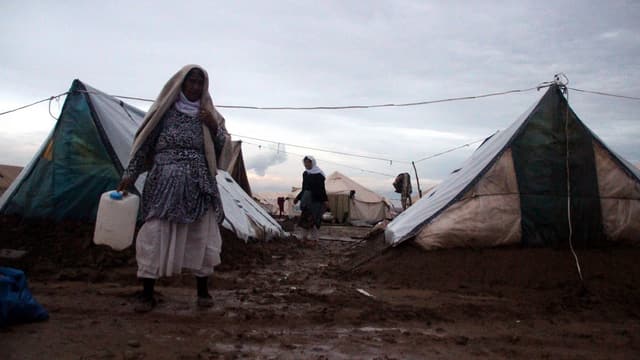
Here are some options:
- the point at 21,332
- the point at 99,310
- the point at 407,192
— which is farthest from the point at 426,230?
the point at 407,192

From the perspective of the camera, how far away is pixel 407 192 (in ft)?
44.5

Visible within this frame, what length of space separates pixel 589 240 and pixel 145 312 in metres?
3.77

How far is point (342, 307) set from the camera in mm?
3432

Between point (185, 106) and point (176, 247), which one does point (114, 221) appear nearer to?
point (176, 247)

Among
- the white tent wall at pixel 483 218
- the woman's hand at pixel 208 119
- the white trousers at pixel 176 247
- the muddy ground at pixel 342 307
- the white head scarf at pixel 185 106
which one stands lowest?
the muddy ground at pixel 342 307

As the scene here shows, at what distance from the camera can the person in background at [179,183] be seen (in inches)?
130

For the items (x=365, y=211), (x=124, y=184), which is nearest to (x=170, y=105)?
(x=124, y=184)

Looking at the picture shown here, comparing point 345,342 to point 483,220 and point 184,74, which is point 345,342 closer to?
point 184,74

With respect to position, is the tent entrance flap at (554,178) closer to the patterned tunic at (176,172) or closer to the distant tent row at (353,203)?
the patterned tunic at (176,172)

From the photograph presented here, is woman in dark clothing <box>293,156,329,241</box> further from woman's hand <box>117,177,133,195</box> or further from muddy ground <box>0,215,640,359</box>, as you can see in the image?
woman's hand <box>117,177,133,195</box>

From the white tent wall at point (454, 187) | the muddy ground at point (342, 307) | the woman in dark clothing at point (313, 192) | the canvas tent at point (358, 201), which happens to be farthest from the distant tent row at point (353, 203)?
the muddy ground at point (342, 307)

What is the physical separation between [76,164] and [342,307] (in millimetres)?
3649

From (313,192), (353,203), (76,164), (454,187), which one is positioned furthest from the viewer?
(353,203)

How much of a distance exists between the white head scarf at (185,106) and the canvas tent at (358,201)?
17.6 metres
